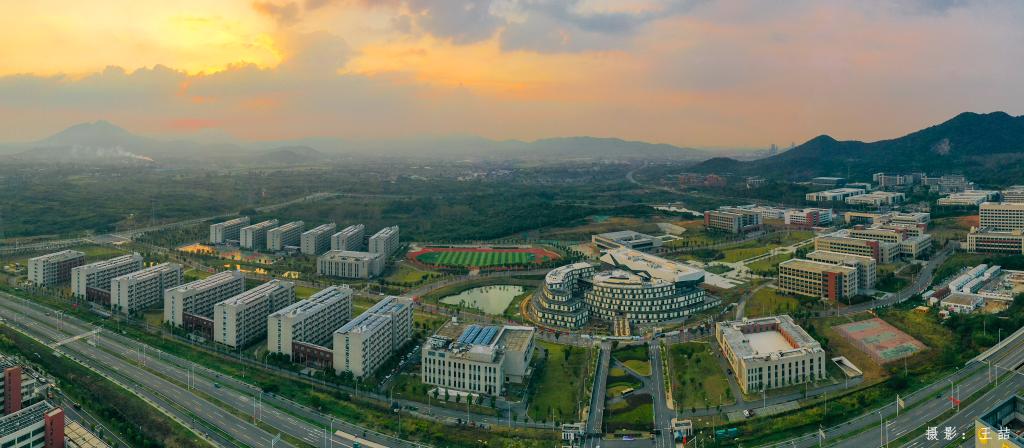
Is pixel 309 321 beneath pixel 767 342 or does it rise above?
above

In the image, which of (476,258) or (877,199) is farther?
(877,199)

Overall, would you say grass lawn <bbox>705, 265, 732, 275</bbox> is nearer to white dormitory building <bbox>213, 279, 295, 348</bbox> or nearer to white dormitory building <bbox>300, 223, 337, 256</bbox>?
white dormitory building <bbox>213, 279, 295, 348</bbox>

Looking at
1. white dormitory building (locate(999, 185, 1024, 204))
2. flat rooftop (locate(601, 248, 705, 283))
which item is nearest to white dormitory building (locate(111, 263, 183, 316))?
flat rooftop (locate(601, 248, 705, 283))

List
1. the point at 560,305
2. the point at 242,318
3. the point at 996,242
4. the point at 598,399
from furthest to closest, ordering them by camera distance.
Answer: the point at 996,242 < the point at 560,305 < the point at 242,318 < the point at 598,399

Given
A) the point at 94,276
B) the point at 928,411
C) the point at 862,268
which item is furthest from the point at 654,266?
the point at 94,276

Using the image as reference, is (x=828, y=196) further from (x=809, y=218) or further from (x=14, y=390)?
(x=14, y=390)
